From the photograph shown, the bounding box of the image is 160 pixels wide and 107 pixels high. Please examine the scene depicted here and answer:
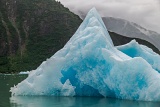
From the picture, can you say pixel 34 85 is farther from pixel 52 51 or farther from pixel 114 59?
pixel 52 51

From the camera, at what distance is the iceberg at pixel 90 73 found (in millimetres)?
22250

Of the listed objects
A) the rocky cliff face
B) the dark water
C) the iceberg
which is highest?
the rocky cliff face

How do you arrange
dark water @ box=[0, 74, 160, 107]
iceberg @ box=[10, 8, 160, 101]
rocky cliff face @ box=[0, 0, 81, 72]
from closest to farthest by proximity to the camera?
1. dark water @ box=[0, 74, 160, 107]
2. iceberg @ box=[10, 8, 160, 101]
3. rocky cliff face @ box=[0, 0, 81, 72]

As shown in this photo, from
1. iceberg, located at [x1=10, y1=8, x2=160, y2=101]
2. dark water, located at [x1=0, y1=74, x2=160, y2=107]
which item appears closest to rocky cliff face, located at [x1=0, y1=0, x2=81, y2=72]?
iceberg, located at [x1=10, y1=8, x2=160, y2=101]

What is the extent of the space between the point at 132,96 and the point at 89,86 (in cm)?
324

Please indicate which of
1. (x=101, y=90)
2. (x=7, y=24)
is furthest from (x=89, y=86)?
(x=7, y=24)

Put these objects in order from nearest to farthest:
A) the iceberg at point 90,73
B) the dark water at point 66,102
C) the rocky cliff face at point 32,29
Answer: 1. the dark water at point 66,102
2. the iceberg at point 90,73
3. the rocky cliff face at point 32,29

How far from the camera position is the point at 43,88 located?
959 inches

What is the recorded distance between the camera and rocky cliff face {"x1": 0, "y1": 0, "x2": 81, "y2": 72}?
434ft

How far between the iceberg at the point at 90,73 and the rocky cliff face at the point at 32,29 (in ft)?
331

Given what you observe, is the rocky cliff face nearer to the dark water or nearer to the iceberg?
the iceberg

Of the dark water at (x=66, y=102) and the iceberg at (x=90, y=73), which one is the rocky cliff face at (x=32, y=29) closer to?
the iceberg at (x=90, y=73)

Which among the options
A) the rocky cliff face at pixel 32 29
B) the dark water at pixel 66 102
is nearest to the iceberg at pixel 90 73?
A: the dark water at pixel 66 102

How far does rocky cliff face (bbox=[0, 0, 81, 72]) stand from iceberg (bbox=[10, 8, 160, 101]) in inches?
3973
